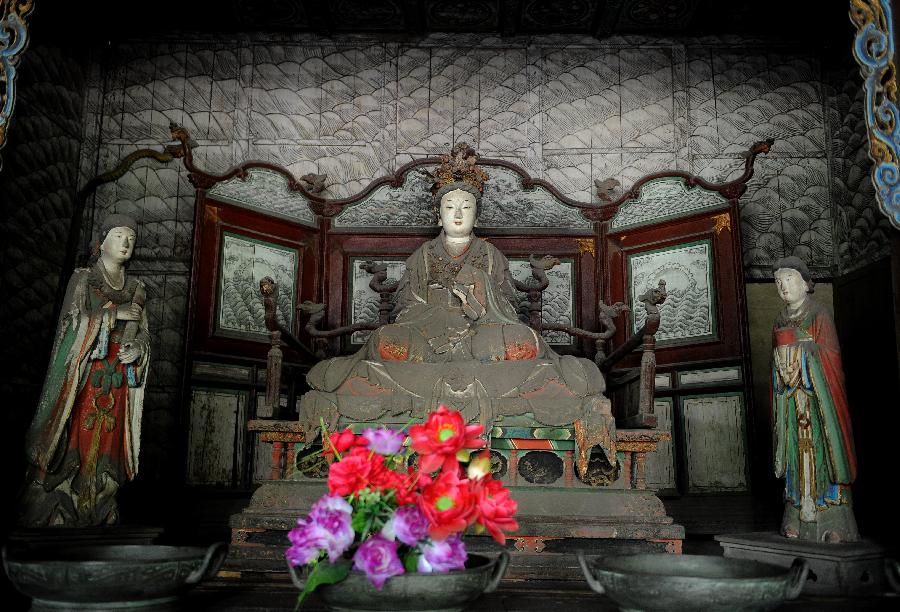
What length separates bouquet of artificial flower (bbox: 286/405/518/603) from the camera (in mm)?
1806

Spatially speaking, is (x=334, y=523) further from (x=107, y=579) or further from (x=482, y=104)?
(x=482, y=104)

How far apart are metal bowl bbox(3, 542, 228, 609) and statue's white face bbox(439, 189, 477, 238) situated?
10.4ft

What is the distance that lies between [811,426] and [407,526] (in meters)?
2.74

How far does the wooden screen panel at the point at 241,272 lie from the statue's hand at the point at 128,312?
102cm

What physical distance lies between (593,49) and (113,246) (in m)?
4.33

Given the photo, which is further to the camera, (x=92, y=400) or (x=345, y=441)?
(x=92, y=400)

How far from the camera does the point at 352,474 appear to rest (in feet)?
6.11

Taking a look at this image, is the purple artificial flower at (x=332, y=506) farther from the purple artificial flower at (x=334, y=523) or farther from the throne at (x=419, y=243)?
the throne at (x=419, y=243)

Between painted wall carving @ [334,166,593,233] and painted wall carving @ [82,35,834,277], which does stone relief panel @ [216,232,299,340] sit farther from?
painted wall carving @ [82,35,834,277]

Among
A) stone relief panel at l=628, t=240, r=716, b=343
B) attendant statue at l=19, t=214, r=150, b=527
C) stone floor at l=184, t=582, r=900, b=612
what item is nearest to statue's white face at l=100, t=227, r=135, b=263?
attendant statue at l=19, t=214, r=150, b=527

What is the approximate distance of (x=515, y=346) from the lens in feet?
14.4

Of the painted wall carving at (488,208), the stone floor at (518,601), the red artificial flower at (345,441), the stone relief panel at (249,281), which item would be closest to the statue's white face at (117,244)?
the stone relief panel at (249,281)

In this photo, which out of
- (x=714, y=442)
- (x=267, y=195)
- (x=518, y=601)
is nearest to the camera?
(x=518, y=601)

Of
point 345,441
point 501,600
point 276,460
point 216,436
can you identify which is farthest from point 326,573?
point 216,436
